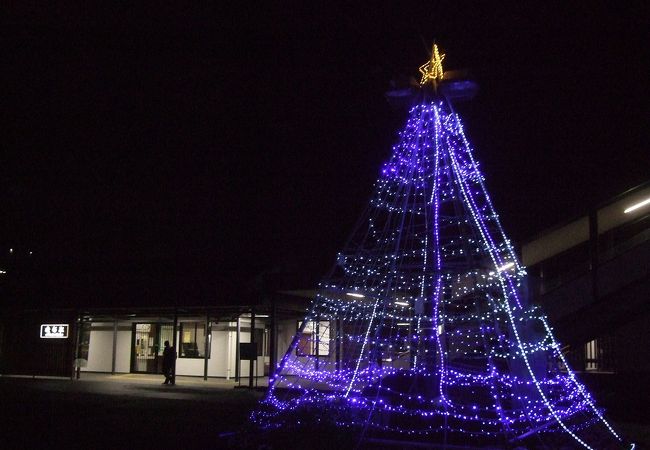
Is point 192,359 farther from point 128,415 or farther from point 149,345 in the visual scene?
point 128,415

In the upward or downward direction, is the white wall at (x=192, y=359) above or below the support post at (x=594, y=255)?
below

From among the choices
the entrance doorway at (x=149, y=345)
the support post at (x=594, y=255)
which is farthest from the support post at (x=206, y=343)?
the support post at (x=594, y=255)

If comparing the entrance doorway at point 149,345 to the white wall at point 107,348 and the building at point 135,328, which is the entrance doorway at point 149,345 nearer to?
the building at point 135,328

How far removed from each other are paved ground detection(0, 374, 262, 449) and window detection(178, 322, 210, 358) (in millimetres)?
1742

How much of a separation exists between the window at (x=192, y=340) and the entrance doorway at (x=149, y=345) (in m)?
0.67

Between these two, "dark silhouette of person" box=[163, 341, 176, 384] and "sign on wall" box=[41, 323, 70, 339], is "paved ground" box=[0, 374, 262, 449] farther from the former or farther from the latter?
"sign on wall" box=[41, 323, 70, 339]

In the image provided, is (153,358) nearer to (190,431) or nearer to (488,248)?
(190,431)

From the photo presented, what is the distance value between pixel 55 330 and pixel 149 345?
10.7ft

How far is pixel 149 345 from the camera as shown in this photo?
23.3m

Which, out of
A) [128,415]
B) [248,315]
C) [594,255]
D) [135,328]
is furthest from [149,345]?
[594,255]

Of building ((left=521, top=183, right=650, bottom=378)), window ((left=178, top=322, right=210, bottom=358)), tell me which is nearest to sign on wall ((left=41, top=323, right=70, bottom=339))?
window ((left=178, top=322, right=210, bottom=358))

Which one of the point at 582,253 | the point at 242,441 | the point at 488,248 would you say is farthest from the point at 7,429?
the point at 582,253

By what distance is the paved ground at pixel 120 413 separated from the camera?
32.5ft

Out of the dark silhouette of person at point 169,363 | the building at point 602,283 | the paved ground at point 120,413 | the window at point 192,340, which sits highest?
the building at point 602,283
